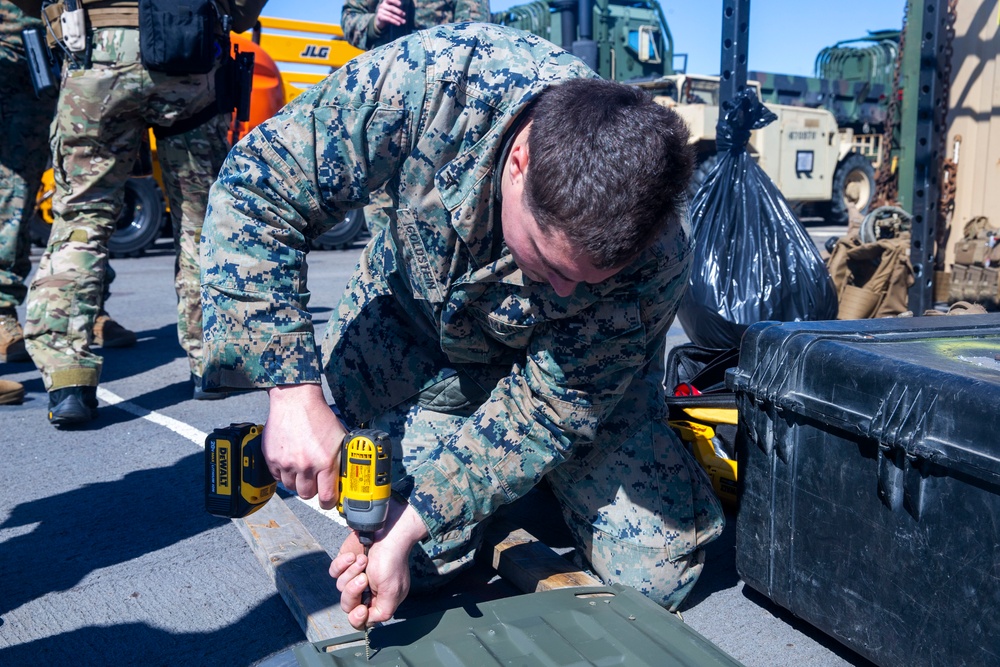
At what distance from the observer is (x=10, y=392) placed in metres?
3.36

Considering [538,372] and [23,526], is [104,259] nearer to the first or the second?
[23,526]

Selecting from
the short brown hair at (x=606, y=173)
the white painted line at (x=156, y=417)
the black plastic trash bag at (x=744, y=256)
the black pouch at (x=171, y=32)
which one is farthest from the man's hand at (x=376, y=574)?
the black pouch at (x=171, y=32)

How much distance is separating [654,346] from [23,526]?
5.73 feet

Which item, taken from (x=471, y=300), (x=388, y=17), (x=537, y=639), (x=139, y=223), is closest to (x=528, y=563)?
(x=537, y=639)

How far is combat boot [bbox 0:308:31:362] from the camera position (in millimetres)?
4023

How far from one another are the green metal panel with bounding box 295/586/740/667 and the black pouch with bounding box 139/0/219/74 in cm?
228

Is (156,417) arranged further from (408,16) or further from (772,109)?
(772,109)

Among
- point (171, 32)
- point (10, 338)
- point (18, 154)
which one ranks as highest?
point (171, 32)

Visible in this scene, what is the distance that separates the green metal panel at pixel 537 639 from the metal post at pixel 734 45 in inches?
89.2

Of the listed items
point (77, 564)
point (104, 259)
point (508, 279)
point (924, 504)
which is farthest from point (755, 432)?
point (104, 259)

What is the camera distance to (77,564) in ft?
6.98

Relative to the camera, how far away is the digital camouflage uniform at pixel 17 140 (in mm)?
3695

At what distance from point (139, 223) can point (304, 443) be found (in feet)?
25.3

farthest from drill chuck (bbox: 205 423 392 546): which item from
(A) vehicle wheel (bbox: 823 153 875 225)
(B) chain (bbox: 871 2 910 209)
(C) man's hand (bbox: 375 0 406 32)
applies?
(A) vehicle wheel (bbox: 823 153 875 225)
